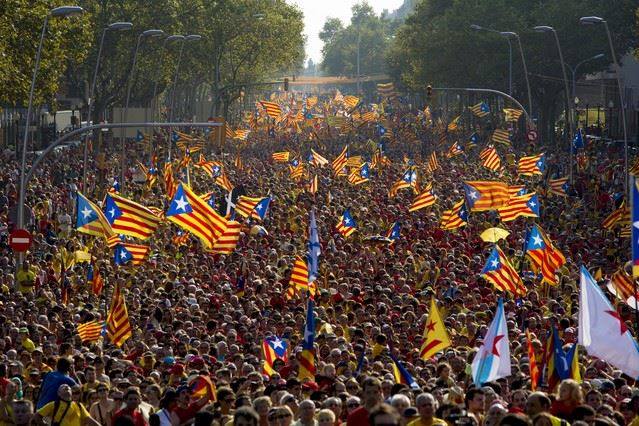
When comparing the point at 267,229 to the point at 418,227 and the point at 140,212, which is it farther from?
the point at 140,212

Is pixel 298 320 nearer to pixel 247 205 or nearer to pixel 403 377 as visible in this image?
pixel 403 377

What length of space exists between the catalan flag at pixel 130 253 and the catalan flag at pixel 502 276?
6089 mm

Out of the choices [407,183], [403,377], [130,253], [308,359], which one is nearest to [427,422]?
[403,377]

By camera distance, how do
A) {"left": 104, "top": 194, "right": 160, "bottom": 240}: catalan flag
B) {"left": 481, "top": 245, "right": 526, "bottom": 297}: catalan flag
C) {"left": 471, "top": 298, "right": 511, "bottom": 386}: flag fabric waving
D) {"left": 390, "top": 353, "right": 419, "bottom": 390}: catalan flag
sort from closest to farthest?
{"left": 471, "top": 298, "right": 511, "bottom": 386}: flag fabric waving → {"left": 390, "top": 353, "right": 419, "bottom": 390}: catalan flag → {"left": 481, "top": 245, "right": 526, "bottom": 297}: catalan flag → {"left": 104, "top": 194, "right": 160, "bottom": 240}: catalan flag

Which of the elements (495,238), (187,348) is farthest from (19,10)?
(187,348)

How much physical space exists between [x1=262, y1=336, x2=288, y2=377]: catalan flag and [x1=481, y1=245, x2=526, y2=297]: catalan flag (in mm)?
4898

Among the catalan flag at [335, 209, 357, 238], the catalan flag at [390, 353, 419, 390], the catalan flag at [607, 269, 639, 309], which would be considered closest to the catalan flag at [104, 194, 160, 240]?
the catalan flag at [335, 209, 357, 238]

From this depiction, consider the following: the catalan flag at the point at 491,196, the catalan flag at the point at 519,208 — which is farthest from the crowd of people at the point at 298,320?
the catalan flag at the point at 491,196

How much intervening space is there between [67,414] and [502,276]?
32.5 ft

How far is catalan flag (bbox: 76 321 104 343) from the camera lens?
1994 cm

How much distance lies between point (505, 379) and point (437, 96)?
324 feet

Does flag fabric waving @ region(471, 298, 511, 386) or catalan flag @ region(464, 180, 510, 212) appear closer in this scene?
flag fabric waving @ region(471, 298, 511, 386)

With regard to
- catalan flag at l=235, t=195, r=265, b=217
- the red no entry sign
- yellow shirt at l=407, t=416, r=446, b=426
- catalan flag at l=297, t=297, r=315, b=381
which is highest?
yellow shirt at l=407, t=416, r=446, b=426

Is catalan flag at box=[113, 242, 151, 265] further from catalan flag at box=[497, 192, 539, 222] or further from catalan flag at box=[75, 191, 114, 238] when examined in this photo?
catalan flag at box=[497, 192, 539, 222]
